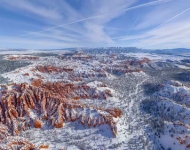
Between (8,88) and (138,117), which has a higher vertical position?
(8,88)

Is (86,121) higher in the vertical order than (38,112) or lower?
lower

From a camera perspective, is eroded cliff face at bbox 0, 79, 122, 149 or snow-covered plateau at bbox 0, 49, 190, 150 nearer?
snow-covered plateau at bbox 0, 49, 190, 150

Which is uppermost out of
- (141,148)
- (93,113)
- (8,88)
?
(8,88)

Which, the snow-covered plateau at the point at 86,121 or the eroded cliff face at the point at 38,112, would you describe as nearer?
the snow-covered plateau at the point at 86,121

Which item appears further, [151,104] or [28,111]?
[151,104]

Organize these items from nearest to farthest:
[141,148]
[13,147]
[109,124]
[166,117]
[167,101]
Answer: [13,147]
[141,148]
[109,124]
[166,117]
[167,101]

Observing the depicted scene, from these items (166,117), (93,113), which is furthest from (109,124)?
(166,117)

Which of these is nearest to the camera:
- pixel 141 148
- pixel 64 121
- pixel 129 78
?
pixel 141 148

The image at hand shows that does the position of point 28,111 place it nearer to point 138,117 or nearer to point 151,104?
point 138,117

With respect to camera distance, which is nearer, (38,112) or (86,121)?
(86,121)

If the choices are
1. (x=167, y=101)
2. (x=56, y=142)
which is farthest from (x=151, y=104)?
(x=56, y=142)
